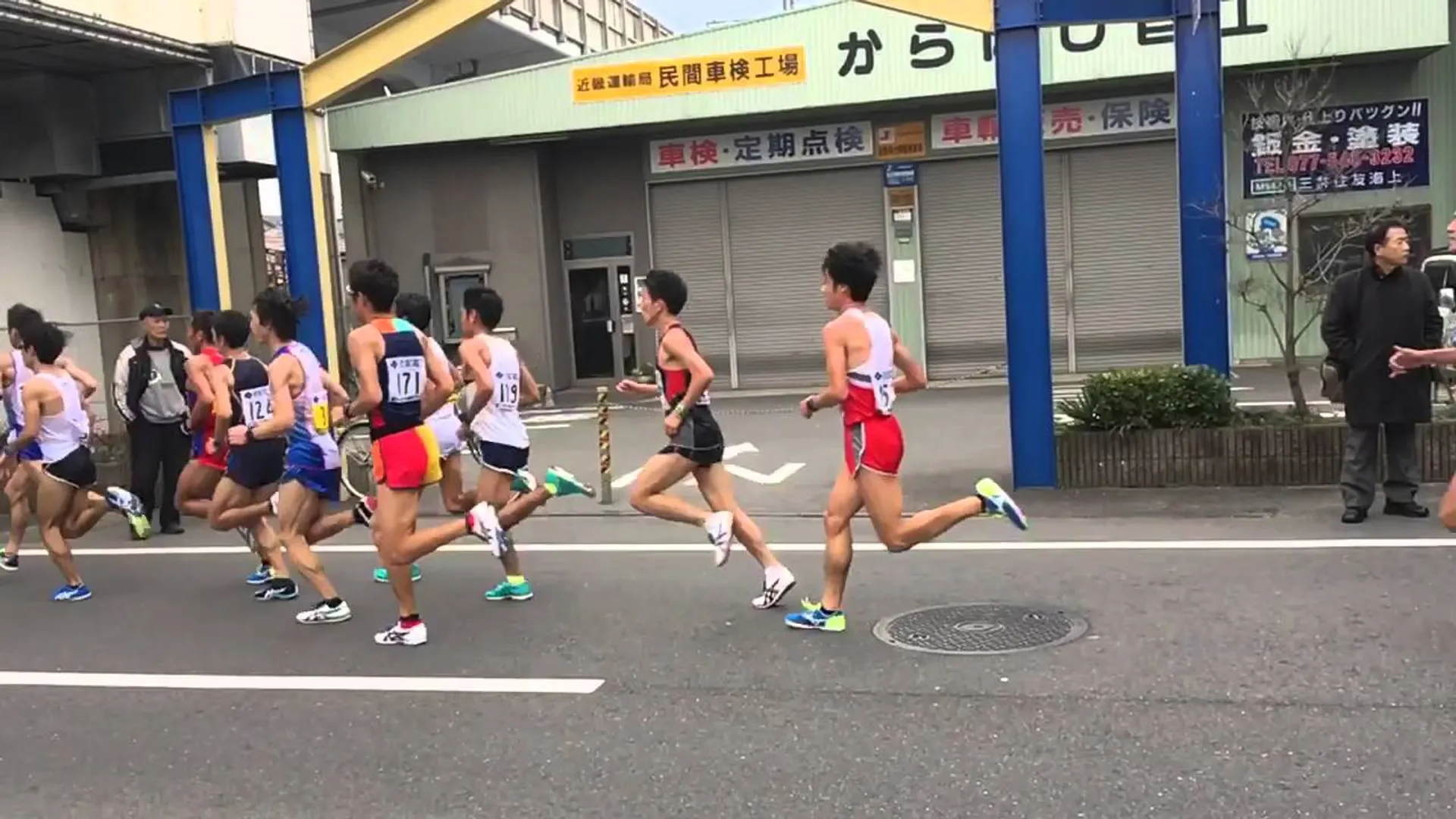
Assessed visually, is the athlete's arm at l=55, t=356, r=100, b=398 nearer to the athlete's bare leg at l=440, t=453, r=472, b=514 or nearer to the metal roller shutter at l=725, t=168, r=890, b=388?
the athlete's bare leg at l=440, t=453, r=472, b=514

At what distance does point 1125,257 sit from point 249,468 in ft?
49.7

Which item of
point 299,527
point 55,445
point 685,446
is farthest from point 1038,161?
point 55,445

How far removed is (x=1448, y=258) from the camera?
1251 centimetres

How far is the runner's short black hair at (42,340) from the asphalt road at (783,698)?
1511mm

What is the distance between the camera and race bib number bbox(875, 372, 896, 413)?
573cm

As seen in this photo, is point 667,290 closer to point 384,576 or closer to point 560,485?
point 560,485

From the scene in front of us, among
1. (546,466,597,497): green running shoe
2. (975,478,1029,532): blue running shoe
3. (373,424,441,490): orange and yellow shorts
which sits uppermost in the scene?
(373,424,441,490): orange and yellow shorts

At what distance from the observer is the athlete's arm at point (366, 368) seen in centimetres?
586

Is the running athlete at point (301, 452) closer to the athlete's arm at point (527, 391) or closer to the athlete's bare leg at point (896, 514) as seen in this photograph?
the athlete's arm at point (527, 391)

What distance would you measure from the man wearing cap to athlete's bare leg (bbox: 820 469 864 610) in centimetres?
619

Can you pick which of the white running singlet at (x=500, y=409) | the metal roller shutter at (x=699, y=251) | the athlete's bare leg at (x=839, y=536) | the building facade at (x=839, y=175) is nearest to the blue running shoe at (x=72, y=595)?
the white running singlet at (x=500, y=409)

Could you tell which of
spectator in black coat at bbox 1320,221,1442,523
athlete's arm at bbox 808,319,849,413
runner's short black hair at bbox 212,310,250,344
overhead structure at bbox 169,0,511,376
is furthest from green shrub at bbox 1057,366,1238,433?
overhead structure at bbox 169,0,511,376

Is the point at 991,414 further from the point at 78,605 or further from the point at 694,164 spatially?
the point at 78,605

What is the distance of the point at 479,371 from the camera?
22.9 ft
